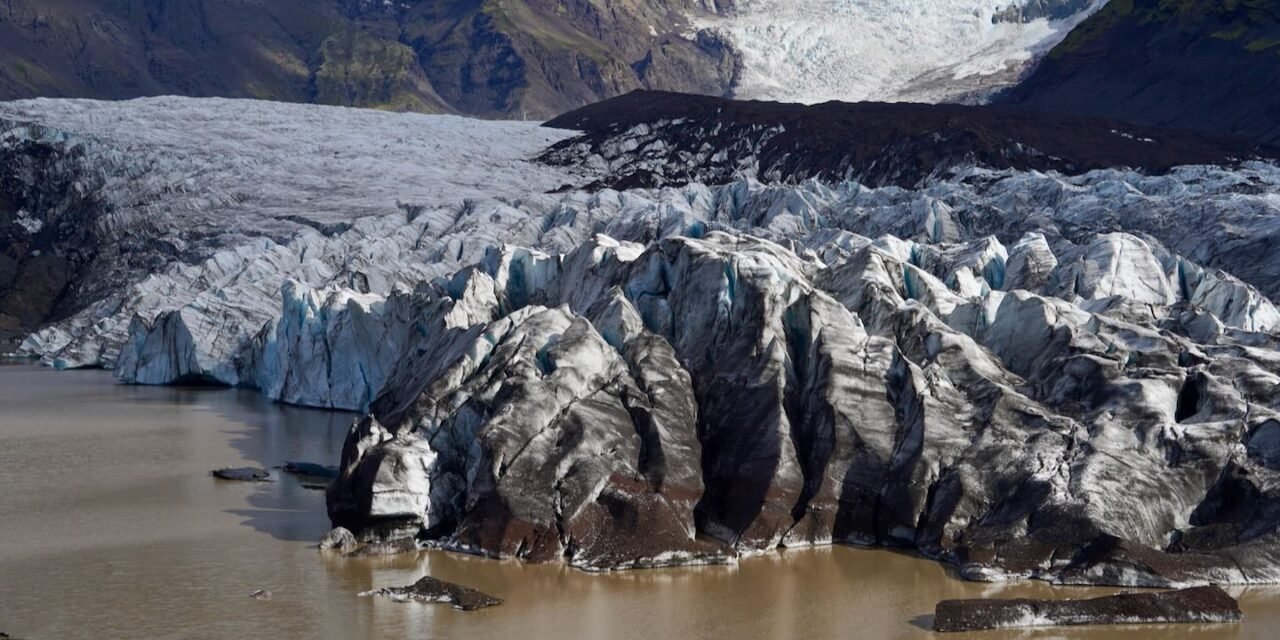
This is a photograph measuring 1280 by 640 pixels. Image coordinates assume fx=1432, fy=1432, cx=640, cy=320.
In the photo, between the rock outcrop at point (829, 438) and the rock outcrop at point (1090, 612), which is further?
the rock outcrop at point (829, 438)

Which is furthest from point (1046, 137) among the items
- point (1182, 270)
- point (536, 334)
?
point (536, 334)

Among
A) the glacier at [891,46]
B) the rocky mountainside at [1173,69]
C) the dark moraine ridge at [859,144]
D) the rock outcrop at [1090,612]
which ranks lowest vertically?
the rock outcrop at [1090,612]

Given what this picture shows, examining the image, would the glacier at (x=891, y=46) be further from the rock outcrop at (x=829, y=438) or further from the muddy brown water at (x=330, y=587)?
the muddy brown water at (x=330, y=587)

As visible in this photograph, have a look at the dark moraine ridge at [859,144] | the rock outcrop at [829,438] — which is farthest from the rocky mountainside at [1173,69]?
the rock outcrop at [829,438]

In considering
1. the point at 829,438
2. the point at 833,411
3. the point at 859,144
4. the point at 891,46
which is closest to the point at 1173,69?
the point at 859,144

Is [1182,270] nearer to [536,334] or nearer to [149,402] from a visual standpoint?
[536,334]

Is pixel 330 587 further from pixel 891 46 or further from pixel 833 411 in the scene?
pixel 891 46

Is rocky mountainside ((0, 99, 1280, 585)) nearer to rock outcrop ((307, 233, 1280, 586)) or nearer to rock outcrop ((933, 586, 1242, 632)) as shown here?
rock outcrop ((307, 233, 1280, 586))
